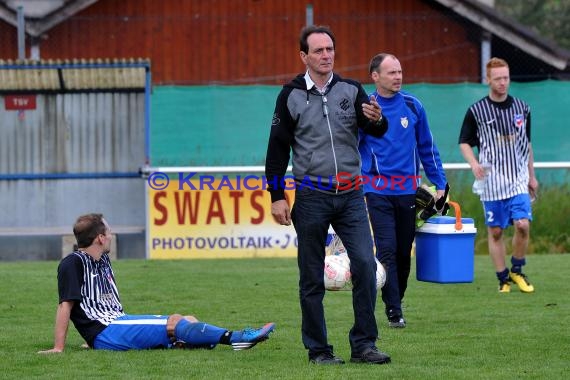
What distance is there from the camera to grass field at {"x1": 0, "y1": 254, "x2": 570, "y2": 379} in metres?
7.71

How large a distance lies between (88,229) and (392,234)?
2289 mm

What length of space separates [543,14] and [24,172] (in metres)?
21.7

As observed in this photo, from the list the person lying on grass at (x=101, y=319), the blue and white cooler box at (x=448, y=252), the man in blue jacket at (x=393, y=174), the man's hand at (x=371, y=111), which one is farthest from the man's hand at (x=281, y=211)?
the blue and white cooler box at (x=448, y=252)

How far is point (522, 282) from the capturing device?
40.5ft

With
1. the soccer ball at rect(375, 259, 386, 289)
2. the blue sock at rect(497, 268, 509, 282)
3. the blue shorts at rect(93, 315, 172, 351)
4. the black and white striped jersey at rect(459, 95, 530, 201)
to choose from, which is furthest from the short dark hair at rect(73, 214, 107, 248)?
the blue sock at rect(497, 268, 509, 282)

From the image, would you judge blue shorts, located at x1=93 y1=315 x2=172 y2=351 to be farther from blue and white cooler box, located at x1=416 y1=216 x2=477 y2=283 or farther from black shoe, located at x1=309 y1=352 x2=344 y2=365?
blue and white cooler box, located at x1=416 y1=216 x2=477 y2=283

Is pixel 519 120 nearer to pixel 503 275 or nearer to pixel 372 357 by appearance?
pixel 503 275

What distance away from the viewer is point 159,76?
24.2m

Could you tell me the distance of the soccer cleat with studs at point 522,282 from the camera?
1226 centimetres

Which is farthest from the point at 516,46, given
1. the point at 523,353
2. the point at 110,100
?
the point at 523,353

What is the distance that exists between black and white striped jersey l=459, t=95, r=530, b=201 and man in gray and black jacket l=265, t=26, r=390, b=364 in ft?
14.2

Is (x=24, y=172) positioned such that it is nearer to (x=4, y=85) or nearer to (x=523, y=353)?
(x=4, y=85)

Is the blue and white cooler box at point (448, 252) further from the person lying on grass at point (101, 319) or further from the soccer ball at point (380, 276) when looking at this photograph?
the person lying on grass at point (101, 319)

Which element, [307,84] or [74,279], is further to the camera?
[74,279]
